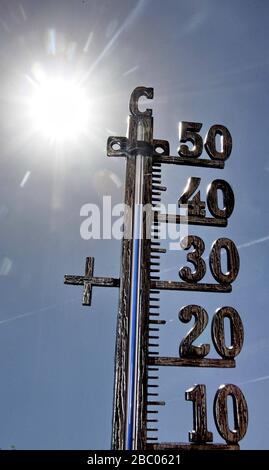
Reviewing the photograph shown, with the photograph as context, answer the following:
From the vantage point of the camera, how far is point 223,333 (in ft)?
14.9

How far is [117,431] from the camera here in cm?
410

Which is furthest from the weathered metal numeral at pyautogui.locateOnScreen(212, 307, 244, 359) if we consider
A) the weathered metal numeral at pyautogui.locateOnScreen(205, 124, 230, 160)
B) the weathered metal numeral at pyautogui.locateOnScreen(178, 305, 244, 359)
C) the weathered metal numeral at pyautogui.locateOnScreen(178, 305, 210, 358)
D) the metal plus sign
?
the weathered metal numeral at pyautogui.locateOnScreen(205, 124, 230, 160)

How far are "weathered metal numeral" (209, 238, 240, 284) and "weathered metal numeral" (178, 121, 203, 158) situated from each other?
3.67 feet

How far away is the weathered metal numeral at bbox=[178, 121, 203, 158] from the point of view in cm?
535

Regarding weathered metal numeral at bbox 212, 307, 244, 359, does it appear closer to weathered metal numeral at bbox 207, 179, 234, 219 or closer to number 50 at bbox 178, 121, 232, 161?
weathered metal numeral at bbox 207, 179, 234, 219

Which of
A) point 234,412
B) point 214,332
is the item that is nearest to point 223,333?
point 214,332

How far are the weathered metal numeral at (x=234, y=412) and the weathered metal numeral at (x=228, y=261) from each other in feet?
3.56

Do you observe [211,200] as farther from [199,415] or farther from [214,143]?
[199,415]

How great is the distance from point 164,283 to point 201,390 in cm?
108

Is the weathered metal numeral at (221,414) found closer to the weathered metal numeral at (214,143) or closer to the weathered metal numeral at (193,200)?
the weathered metal numeral at (193,200)

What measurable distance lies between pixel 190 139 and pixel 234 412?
10.1 feet
